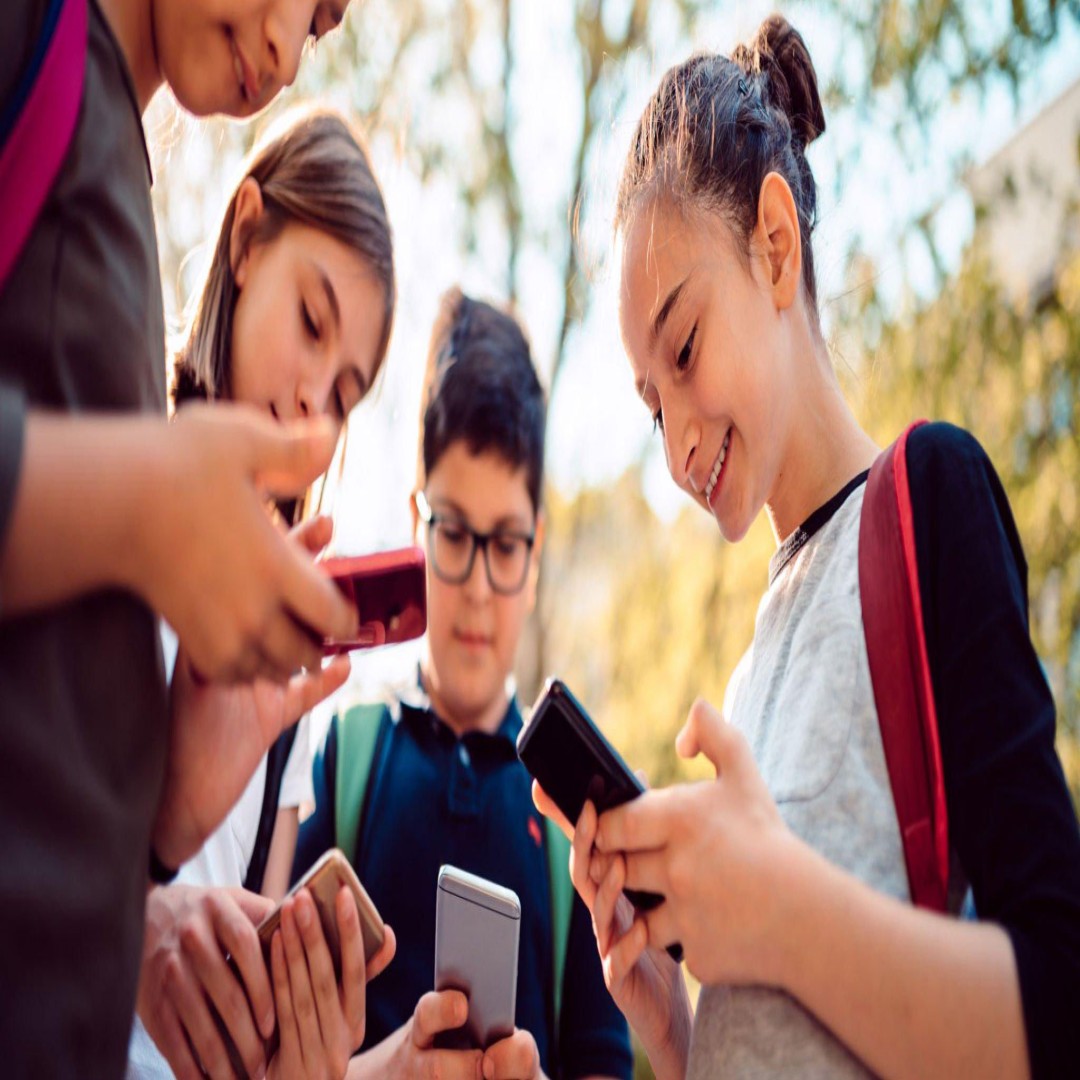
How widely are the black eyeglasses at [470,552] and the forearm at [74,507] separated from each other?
60.0 inches

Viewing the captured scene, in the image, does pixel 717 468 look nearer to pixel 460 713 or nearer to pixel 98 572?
pixel 98 572

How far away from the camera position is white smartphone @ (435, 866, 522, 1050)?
1.29 metres

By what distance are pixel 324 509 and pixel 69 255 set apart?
1239 millimetres

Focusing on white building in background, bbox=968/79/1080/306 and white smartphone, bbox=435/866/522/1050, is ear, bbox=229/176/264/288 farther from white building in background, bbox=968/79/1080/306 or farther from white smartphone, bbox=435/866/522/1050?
white building in background, bbox=968/79/1080/306

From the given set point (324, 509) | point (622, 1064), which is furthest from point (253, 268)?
point (622, 1064)

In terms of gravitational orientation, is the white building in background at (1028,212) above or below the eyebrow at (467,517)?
above

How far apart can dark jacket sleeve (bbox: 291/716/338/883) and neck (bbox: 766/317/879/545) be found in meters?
1.02

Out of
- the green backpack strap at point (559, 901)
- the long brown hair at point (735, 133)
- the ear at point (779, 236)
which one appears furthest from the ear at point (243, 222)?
the green backpack strap at point (559, 901)

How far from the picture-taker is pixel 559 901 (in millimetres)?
1919

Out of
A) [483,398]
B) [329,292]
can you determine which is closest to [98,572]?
[329,292]

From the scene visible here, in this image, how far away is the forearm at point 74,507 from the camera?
0.67 meters

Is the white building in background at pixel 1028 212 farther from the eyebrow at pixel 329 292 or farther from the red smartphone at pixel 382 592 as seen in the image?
the red smartphone at pixel 382 592

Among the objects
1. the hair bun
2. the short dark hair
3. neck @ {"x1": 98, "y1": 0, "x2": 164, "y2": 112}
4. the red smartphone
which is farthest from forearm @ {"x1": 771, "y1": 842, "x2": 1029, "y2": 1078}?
the short dark hair

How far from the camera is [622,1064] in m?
1.85
